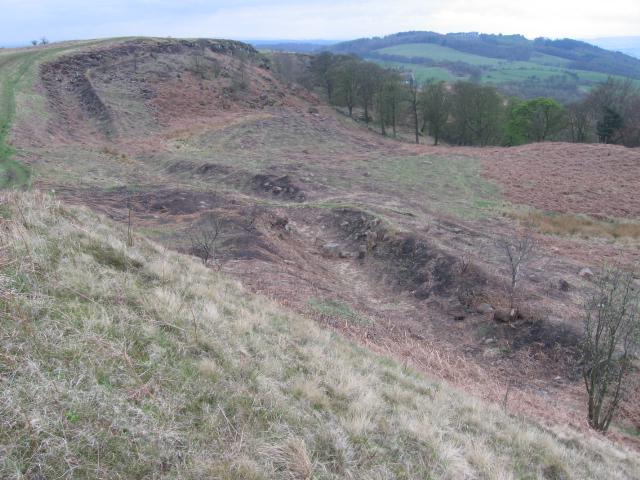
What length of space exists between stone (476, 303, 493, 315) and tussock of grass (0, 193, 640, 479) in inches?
238

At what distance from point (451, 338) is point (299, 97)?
4994cm

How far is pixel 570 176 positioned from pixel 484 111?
1819cm

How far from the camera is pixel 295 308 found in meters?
10.5

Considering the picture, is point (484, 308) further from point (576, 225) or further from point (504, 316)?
point (576, 225)

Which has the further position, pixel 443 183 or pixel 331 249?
pixel 443 183

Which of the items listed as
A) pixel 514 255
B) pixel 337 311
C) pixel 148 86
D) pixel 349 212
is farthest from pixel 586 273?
pixel 148 86

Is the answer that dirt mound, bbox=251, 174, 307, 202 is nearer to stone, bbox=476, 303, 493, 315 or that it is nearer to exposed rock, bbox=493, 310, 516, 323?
stone, bbox=476, 303, 493, 315

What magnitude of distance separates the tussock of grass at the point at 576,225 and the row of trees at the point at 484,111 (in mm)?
25989

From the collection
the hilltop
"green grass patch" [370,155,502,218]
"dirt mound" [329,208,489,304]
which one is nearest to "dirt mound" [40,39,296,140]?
the hilltop

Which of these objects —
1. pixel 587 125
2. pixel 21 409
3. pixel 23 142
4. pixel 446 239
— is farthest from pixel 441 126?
pixel 21 409

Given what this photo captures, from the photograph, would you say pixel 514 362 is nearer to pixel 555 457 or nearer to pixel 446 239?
pixel 555 457

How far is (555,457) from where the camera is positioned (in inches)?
220

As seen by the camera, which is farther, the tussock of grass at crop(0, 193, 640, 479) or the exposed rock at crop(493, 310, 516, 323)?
the exposed rock at crop(493, 310, 516, 323)

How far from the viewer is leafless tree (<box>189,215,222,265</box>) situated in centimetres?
1305
